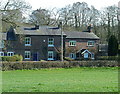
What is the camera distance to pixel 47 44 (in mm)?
55469

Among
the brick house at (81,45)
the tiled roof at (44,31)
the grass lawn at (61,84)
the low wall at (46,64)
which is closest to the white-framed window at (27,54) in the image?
the tiled roof at (44,31)

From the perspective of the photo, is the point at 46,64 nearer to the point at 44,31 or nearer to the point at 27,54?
the point at 27,54

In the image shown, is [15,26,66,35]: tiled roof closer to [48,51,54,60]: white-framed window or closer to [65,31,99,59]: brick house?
[65,31,99,59]: brick house

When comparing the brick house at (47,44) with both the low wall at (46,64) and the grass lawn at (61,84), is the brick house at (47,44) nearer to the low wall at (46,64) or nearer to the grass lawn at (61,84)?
the low wall at (46,64)

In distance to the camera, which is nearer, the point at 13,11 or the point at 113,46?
the point at 13,11

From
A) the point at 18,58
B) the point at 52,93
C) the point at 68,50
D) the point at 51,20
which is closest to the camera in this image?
the point at 52,93

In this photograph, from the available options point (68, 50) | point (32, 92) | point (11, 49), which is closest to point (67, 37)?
point (68, 50)

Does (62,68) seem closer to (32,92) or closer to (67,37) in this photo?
(67,37)

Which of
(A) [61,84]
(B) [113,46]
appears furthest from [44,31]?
(A) [61,84]

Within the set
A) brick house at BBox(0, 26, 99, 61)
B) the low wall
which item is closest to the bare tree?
the low wall

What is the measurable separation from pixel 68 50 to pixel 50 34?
4.81 metres

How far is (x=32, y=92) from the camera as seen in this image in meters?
11.2

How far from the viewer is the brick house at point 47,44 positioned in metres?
53.8

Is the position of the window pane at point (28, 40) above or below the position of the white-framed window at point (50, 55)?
above
